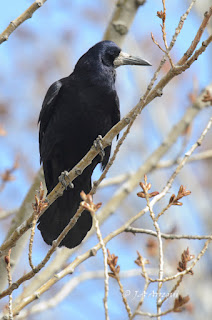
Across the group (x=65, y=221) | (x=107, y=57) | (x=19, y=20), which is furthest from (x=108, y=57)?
(x=19, y=20)

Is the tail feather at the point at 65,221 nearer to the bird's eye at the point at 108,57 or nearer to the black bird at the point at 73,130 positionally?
the black bird at the point at 73,130

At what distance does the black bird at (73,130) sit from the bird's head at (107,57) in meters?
0.13

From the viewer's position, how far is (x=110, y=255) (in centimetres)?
278

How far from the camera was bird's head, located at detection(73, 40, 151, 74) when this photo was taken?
451cm

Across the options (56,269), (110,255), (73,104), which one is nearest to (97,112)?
(73,104)

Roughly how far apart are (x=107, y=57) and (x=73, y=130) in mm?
896

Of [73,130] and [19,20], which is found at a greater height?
[73,130]

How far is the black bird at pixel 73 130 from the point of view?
397 cm

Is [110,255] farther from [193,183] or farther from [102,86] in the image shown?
[193,183]

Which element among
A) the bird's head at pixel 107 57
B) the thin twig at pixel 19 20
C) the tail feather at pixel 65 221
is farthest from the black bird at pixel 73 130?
the thin twig at pixel 19 20

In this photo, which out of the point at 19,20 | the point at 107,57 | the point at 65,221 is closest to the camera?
the point at 19,20

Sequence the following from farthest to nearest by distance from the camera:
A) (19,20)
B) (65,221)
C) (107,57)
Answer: (107,57) → (65,221) → (19,20)

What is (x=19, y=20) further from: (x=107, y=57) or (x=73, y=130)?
(x=107, y=57)

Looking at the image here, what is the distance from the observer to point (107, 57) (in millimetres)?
4590
